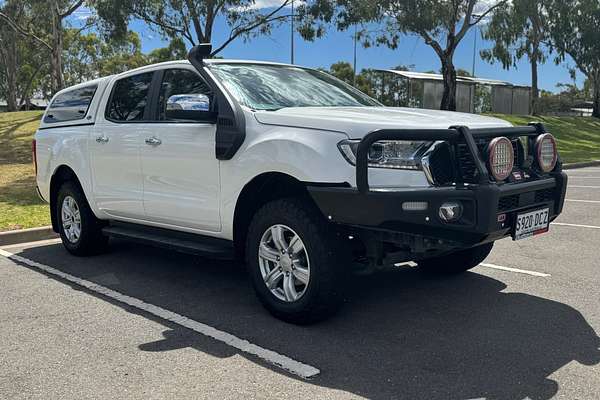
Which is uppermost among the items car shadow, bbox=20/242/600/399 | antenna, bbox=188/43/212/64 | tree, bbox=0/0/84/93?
tree, bbox=0/0/84/93

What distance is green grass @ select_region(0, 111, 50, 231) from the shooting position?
8148 mm

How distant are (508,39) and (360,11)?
23.9 meters

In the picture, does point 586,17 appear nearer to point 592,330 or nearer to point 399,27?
point 399,27

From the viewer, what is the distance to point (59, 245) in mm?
7305

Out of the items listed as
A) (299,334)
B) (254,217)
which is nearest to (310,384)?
(299,334)

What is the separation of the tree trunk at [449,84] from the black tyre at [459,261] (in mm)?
21147

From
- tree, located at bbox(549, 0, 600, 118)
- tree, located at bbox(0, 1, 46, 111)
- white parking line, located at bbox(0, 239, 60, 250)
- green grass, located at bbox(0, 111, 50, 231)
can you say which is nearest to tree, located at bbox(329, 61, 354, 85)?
tree, located at bbox(549, 0, 600, 118)

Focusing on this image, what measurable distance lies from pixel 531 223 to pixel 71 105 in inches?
193

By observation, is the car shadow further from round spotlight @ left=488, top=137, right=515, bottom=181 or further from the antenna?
the antenna

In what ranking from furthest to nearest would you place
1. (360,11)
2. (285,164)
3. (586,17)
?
(586,17) < (360,11) < (285,164)

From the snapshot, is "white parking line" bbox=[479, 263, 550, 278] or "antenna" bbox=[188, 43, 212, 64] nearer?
"antenna" bbox=[188, 43, 212, 64]

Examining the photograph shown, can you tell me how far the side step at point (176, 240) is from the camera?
4789 mm

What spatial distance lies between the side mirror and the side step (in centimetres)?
99

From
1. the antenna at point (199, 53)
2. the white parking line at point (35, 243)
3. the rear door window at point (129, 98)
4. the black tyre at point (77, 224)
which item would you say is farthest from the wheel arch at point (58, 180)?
the antenna at point (199, 53)
